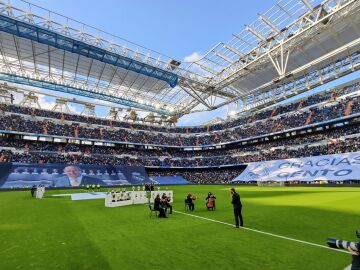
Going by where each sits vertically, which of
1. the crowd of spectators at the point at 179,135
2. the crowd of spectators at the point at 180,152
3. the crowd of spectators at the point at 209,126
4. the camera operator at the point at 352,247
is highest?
the crowd of spectators at the point at 209,126

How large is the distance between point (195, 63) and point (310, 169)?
90.1ft

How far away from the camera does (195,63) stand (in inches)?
1581

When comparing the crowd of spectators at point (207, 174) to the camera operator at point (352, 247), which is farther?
the crowd of spectators at point (207, 174)

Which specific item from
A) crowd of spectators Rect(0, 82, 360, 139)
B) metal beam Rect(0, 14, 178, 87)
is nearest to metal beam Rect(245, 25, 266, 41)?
metal beam Rect(0, 14, 178, 87)

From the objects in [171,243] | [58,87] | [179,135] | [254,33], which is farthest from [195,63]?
[179,135]

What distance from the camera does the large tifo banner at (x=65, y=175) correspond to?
48.0 meters

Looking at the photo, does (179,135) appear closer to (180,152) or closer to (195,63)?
(180,152)

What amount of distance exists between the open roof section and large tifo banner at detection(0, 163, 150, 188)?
19.8 m

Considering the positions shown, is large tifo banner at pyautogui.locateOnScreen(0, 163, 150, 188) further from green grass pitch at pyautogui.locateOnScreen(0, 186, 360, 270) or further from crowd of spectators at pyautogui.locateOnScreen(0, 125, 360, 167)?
green grass pitch at pyautogui.locateOnScreen(0, 186, 360, 270)

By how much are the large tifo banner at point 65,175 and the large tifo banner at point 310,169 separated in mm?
27516

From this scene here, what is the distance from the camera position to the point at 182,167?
246 ft

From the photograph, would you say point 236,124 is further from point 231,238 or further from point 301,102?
point 231,238

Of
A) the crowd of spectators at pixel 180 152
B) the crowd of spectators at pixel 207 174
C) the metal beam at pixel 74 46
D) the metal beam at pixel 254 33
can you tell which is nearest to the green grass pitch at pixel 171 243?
the metal beam at pixel 74 46

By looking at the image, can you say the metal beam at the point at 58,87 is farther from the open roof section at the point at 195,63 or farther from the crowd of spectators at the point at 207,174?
the crowd of spectators at the point at 207,174
